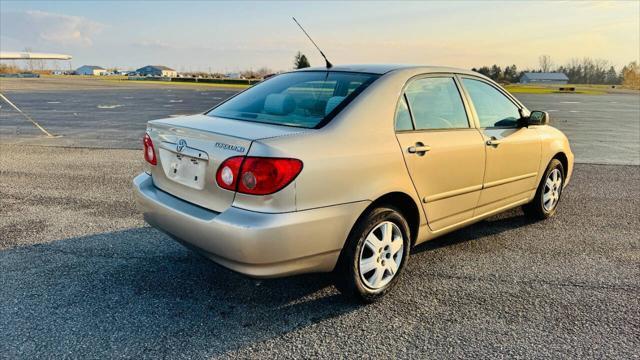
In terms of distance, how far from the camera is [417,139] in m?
3.31

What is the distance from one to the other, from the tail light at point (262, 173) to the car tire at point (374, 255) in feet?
2.09

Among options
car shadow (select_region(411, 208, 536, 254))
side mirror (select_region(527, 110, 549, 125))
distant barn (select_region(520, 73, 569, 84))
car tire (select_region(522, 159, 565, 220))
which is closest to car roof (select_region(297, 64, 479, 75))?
side mirror (select_region(527, 110, 549, 125))

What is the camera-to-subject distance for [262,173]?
2.56 metres

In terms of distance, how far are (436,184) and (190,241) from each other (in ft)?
5.93

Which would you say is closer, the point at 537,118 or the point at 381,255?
the point at 381,255

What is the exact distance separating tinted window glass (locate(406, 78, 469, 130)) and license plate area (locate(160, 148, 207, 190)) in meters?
1.58

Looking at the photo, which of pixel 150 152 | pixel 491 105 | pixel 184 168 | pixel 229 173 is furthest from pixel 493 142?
pixel 150 152

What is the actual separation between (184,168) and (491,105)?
9.33 ft

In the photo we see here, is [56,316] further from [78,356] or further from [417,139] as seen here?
[417,139]

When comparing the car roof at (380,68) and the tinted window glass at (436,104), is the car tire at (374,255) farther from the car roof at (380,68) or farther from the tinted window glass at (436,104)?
the car roof at (380,68)

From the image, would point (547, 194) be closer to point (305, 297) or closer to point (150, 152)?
point (305, 297)

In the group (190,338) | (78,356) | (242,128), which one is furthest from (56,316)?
(242,128)

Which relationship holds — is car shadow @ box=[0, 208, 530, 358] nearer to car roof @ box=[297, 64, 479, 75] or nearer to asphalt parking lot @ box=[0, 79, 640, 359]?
asphalt parking lot @ box=[0, 79, 640, 359]

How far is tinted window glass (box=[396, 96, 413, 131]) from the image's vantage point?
10.7ft
